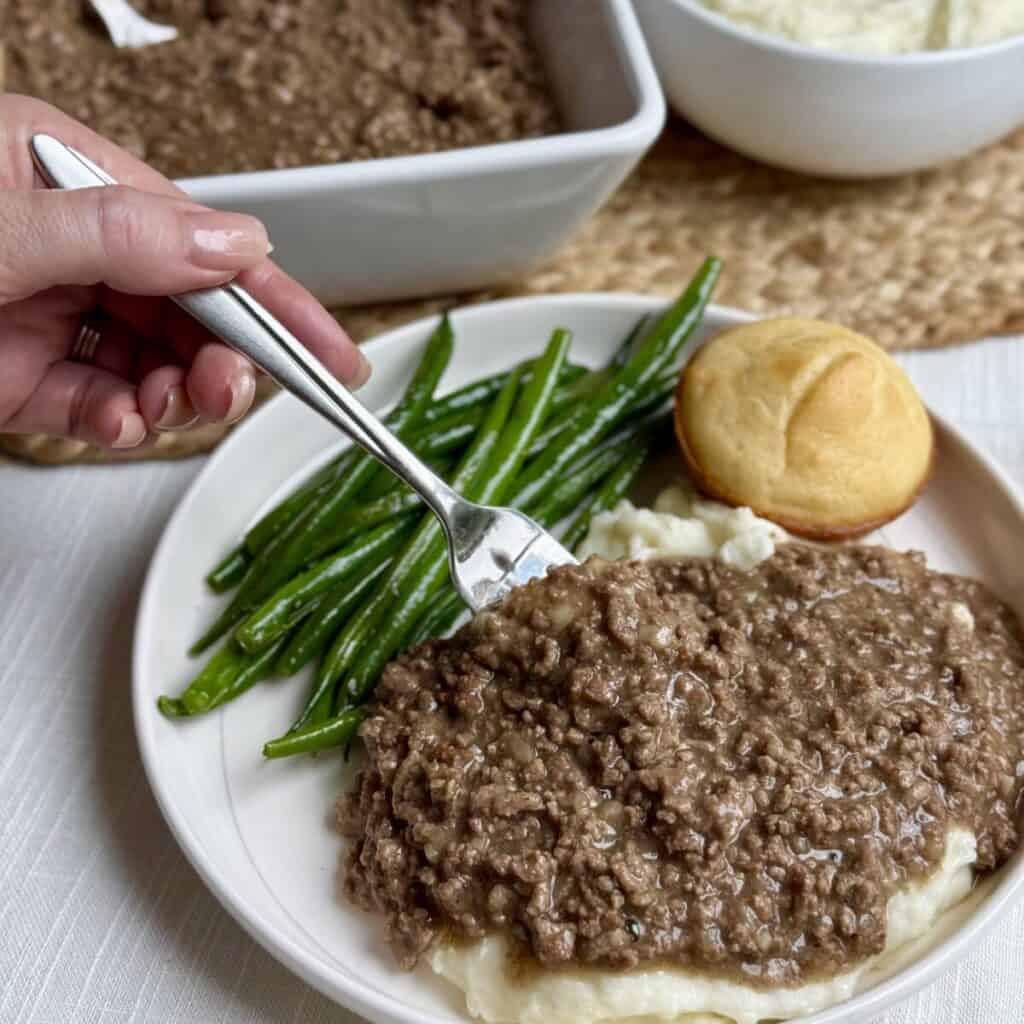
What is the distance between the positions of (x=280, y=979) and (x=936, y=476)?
2.29m

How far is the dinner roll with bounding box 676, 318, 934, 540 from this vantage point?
3590 mm

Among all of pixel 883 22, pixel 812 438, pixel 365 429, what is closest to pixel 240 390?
pixel 365 429

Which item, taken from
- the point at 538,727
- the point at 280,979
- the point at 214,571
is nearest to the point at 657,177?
the point at 214,571

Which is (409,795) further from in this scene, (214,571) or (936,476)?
(936,476)

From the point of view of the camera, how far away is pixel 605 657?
3.10 m

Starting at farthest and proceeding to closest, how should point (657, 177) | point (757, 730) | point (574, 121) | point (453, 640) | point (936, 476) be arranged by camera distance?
point (657, 177), point (574, 121), point (936, 476), point (453, 640), point (757, 730)

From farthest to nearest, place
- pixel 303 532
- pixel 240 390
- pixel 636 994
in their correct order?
pixel 303 532, pixel 240 390, pixel 636 994

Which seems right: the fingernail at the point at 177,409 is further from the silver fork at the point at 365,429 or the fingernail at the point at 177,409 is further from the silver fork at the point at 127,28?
the silver fork at the point at 127,28

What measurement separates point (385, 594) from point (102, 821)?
0.93m

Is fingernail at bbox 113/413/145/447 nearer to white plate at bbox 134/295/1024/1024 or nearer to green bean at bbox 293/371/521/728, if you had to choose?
white plate at bbox 134/295/1024/1024

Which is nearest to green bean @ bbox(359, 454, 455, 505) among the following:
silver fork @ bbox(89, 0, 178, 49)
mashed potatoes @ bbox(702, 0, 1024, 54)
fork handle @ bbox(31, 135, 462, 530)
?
fork handle @ bbox(31, 135, 462, 530)

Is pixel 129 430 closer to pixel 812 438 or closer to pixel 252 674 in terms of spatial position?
pixel 252 674

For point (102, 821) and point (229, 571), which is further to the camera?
point (229, 571)

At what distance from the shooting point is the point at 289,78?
4.51 meters
